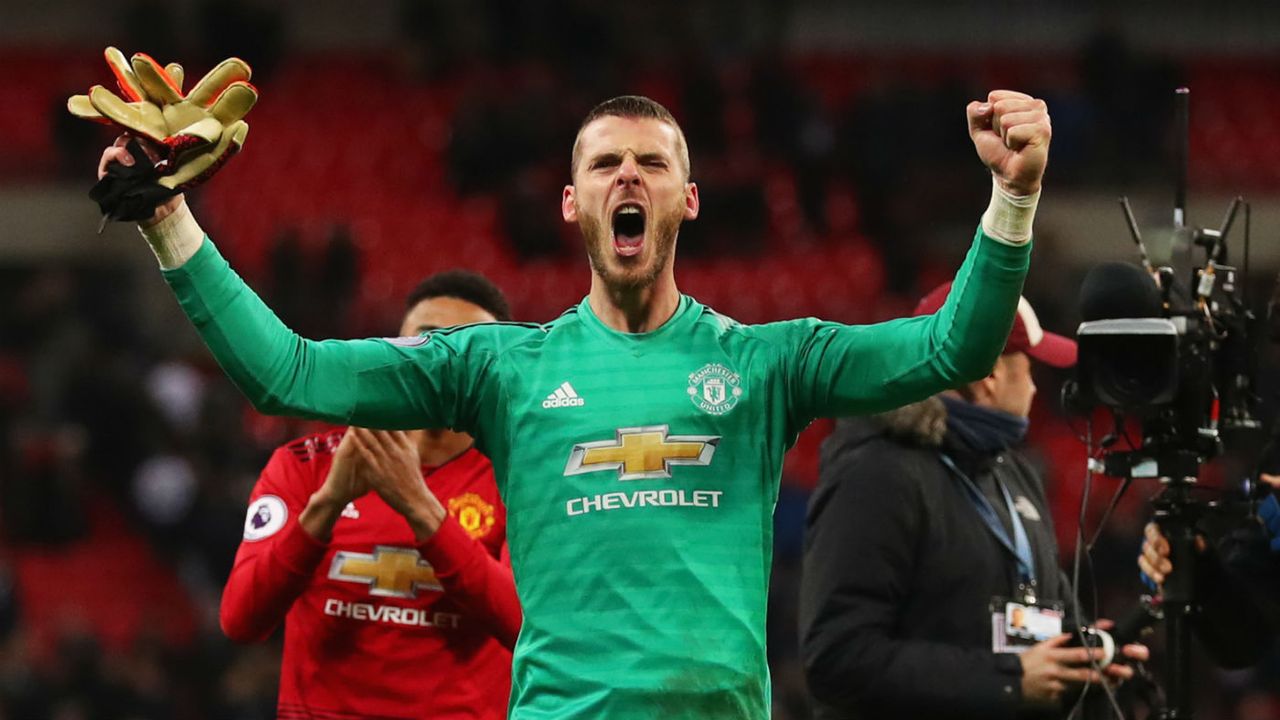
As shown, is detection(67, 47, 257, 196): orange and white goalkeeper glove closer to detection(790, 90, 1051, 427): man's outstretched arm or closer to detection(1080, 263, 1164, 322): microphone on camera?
detection(790, 90, 1051, 427): man's outstretched arm

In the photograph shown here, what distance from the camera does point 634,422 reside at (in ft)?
10.4

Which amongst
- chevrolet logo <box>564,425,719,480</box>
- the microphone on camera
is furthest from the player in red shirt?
the microphone on camera

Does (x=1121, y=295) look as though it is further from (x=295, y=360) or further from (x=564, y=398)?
(x=295, y=360)

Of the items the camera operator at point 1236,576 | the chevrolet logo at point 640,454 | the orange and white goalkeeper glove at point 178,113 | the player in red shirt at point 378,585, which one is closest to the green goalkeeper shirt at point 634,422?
the chevrolet logo at point 640,454

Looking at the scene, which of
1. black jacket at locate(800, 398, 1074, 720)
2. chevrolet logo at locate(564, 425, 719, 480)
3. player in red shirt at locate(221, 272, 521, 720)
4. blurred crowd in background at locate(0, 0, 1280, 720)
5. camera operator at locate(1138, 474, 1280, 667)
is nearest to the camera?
chevrolet logo at locate(564, 425, 719, 480)

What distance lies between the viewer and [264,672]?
9.48 metres

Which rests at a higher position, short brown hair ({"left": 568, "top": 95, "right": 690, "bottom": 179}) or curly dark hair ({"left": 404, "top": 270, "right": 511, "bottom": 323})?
short brown hair ({"left": 568, "top": 95, "right": 690, "bottom": 179})

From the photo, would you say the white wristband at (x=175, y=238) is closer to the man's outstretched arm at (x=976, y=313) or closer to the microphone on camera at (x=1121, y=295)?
the man's outstretched arm at (x=976, y=313)

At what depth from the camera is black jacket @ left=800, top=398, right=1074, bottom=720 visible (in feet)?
13.4

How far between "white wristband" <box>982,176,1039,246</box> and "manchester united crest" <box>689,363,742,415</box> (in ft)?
1.76

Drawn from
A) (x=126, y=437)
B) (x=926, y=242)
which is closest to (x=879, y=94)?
(x=926, y=242)

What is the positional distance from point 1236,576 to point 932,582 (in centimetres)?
82

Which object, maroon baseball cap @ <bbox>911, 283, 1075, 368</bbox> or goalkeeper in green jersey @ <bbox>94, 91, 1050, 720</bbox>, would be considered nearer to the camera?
goalkeeper in green jersey @ <bbox>94, 91, 1050, 720</bbox>

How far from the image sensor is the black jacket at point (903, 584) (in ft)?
13.4
